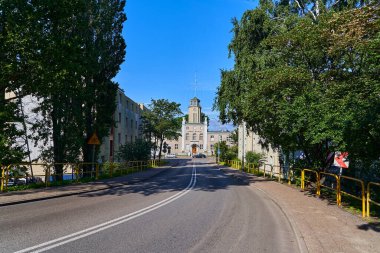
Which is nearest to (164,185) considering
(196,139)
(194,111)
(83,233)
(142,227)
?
(142,227)

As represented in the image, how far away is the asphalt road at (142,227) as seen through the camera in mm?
6477

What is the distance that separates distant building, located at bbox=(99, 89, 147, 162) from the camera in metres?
42.2

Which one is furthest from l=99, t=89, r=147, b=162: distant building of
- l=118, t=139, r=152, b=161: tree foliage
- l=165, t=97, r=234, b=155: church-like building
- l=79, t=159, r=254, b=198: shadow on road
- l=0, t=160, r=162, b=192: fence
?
l=165, t=97, r=234, b=155: church-like building

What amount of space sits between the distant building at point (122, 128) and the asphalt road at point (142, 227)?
27.1 m

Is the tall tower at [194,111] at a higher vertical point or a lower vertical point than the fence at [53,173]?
higher

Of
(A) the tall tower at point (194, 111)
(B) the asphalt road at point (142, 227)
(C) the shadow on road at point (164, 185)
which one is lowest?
(C) the shadow on road at point (164, 185)

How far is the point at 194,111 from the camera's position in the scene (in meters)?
124

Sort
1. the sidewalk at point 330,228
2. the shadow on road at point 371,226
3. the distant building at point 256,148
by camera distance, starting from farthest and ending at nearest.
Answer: the distant building at point 256,148
the shadow on road at point 371,226
the sidewalk at point 330,228

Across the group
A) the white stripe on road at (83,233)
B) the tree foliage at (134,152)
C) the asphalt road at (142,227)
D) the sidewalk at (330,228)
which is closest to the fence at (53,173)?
the asphalt road at (142,227)

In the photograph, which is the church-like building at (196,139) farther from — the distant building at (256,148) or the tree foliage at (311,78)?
the tree foliage at (311,78)

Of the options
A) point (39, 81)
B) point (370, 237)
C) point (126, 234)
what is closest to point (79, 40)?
Answer: point (39, 81)

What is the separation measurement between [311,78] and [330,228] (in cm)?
932

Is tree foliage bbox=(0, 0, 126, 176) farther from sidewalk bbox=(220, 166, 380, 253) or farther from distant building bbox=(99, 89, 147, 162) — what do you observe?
distant building bbox=(99, 89, 147, 162)

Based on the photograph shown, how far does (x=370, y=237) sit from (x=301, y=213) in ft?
10.8
